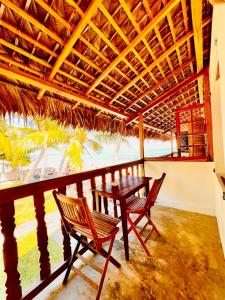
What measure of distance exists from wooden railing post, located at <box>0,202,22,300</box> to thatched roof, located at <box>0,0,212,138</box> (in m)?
1.37

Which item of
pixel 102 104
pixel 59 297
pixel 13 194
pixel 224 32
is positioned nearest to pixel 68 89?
pixel 102 104

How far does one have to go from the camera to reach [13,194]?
1277 mm

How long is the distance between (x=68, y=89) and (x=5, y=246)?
2.23 meters

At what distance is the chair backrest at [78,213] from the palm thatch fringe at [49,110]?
4.62ft

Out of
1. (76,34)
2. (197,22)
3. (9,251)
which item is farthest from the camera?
(197,22)

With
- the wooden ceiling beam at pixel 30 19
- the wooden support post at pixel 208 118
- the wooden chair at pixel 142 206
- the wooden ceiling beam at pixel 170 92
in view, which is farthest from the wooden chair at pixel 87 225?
the wooden ceiling beam at pixel 170 92

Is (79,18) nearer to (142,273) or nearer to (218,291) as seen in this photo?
(142,273)

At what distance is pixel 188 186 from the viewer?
3.29m

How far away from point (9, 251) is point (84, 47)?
2.51 metres

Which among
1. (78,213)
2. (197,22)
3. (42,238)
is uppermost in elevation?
(197,22)

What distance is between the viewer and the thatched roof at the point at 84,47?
1640 mm

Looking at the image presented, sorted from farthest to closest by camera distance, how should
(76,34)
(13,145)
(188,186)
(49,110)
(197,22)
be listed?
(13,145)
(188,186)
(49,110)
(197,22)
(76,34)

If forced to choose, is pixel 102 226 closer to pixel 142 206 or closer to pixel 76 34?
pixel 142 206

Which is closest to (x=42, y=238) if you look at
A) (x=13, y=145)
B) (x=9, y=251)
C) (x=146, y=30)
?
(x=9, y=251)
